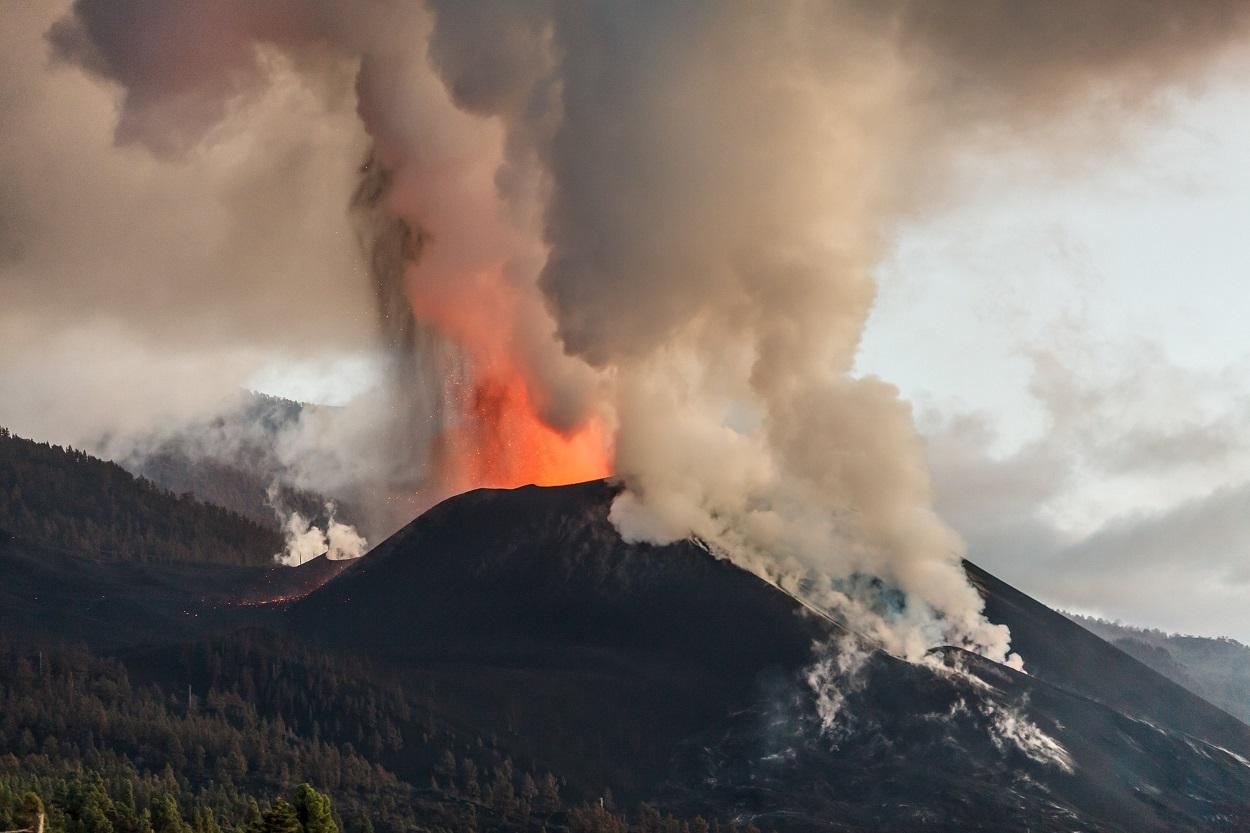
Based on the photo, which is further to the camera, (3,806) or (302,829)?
(3,806)

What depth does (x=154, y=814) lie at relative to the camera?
6993 inches

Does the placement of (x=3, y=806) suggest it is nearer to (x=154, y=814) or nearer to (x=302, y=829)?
(x=154, y=814)

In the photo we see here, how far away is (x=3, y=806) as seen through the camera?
586 ft

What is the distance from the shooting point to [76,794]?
579ft

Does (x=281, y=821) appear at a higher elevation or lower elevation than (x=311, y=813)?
lower

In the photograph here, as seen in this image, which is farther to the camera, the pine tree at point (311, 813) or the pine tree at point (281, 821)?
the pine tree at point (311, 813)

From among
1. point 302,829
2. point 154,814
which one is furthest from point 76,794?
point 302,829

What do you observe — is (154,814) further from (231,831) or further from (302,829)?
(302,829)

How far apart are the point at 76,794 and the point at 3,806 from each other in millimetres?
8377

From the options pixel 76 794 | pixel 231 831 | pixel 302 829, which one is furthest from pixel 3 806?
pixel 302 829

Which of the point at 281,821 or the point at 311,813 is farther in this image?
the point at 311,813

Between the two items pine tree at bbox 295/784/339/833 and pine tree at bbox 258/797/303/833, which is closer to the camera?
pine tree at bbox 258/797/303/833

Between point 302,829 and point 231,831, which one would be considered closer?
point 302,829

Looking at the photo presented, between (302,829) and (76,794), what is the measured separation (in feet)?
216
